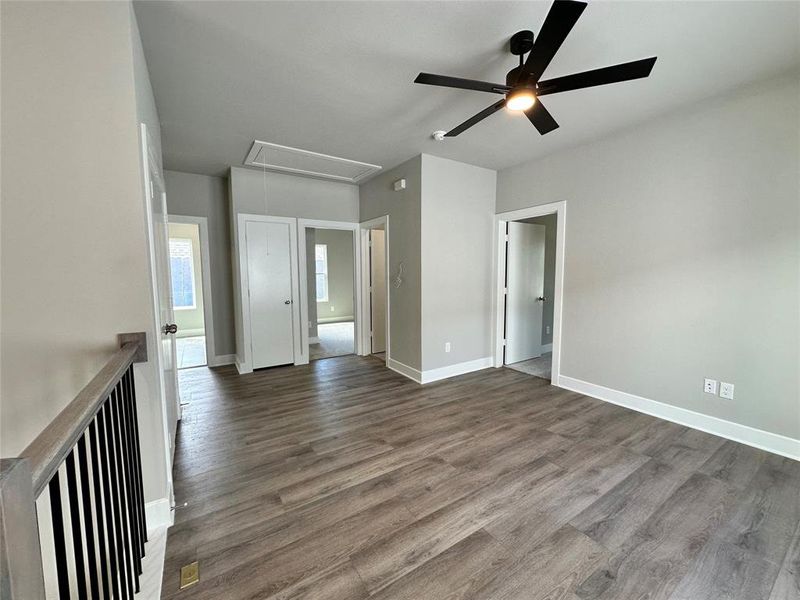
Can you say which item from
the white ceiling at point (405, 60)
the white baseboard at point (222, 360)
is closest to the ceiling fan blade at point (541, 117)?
the white ceiling at point (405, 60)

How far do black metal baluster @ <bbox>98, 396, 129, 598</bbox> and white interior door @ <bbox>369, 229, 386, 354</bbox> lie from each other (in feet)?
13.2

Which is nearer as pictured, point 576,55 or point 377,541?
point 377,541

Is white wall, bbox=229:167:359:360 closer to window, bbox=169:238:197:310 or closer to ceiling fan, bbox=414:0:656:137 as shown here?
ceiling fan, bbox=414:0:656:137

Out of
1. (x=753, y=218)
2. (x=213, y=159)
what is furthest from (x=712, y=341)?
(x=213, y=159)

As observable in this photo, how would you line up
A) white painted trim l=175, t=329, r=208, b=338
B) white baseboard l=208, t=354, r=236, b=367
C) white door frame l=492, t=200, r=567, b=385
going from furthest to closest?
white painted trim l=175, t=329, r=208, b=338 < white baseboard l=208, t=354, r=236, b=367 < white door frame l=492, t=200, r=567, b=385

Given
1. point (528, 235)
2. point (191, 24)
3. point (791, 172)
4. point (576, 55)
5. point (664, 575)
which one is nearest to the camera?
point (664, 575)

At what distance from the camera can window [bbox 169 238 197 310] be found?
23.9ft

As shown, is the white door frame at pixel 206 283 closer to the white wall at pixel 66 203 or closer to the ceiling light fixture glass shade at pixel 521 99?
the white wall at pixel 66 203

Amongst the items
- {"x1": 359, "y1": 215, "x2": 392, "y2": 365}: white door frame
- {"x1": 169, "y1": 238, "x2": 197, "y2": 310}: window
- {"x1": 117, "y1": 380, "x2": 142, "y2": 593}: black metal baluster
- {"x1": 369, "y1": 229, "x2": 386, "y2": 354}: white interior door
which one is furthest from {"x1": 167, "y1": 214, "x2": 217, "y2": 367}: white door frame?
{"x1": 169, "y1": 238, "x2": 197, "y2": 310}: window

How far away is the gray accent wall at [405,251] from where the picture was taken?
3760 mm

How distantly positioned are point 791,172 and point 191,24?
153 inches

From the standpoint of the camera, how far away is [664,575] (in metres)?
1.42

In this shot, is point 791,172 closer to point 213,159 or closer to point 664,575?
point 664,575

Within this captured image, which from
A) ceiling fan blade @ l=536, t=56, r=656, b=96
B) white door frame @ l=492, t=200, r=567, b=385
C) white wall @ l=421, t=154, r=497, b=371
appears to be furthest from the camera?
white wall @ l=421, t=154, r=497, b=371
